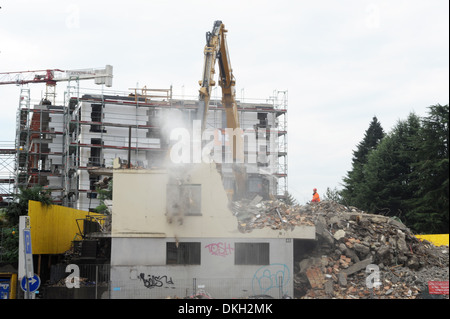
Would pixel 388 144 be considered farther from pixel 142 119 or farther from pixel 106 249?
pixel 106 249

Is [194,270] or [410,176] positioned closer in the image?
[194,270]

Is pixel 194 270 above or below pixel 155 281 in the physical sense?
above

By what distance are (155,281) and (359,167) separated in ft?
135

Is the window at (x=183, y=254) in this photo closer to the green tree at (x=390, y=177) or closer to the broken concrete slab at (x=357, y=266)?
the broken concrete slab at (x=357, y=266)

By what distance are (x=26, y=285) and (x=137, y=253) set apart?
9.11 metres

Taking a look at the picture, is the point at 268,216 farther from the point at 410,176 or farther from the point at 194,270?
the point at 410,176

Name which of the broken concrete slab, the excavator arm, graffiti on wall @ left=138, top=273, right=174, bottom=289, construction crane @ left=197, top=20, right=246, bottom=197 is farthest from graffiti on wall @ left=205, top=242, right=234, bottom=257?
the excavator arm

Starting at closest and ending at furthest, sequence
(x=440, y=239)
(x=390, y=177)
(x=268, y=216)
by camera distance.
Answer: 1. (x=268, y=216)
2. (x=440, y=239)
3. (x=390, y=177)

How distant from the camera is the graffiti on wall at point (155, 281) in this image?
25766 mm

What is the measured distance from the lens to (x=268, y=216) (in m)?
28.0

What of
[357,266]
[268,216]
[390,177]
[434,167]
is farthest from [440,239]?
[268,216]

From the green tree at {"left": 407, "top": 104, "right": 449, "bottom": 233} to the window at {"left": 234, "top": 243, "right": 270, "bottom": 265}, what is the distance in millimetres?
18738

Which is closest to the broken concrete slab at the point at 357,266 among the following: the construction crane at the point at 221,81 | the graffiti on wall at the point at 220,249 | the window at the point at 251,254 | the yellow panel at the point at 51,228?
the window at the point at 251,254

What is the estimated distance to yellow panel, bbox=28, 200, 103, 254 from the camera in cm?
2802
